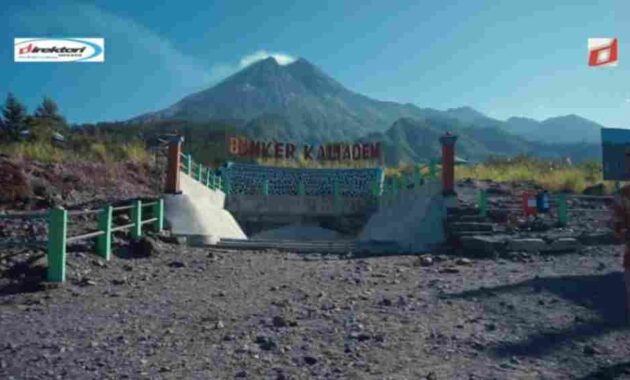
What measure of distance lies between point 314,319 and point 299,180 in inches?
702

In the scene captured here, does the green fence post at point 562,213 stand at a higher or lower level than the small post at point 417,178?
lower

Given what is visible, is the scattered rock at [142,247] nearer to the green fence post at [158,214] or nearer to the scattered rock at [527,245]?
the green fence post at [158,214]

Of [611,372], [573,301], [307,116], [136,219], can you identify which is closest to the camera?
[611,372]

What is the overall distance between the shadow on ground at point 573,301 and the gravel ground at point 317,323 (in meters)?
0.02

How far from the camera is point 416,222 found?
39.2 ft

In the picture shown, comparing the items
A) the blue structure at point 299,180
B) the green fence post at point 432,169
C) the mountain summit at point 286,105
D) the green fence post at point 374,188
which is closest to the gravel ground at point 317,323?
the green fence post at point 432,169

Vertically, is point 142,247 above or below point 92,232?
below

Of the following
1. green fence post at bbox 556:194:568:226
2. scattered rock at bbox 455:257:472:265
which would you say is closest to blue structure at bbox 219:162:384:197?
green fence post at bbox 556:194:568:226

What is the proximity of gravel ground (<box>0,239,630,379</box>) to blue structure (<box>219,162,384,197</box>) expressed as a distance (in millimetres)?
14474

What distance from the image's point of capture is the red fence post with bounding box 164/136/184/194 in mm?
12331

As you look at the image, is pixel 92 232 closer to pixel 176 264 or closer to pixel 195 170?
pixel 176 264

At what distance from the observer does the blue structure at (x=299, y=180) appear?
2225 cm

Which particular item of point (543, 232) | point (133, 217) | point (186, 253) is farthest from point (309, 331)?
point (543, 232)

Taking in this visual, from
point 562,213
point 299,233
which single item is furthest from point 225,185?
point 562,213
